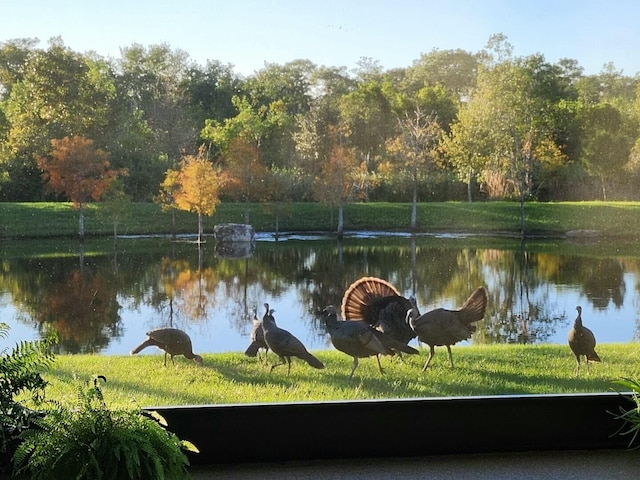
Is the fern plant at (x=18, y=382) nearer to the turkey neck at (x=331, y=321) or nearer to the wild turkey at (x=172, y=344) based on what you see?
the wild turkey at (x=172, y=344)

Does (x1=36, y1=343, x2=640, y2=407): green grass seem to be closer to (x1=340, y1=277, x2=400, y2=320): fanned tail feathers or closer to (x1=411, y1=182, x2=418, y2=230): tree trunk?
(x1=340, y1=277, x2=400, y2=320): fanned tail feathers

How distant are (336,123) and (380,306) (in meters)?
0.88

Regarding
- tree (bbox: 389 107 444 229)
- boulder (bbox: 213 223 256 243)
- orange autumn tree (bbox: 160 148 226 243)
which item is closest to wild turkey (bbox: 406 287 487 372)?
tree (bbox: 389 107 444 229)

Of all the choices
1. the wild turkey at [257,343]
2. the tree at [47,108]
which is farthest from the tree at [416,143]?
the tree at [47,108]

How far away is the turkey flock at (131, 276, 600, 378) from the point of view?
131 inches

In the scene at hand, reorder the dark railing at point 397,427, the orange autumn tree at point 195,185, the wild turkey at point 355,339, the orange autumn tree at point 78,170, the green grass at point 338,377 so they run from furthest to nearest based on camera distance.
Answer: the orange autumn tree at point 195,185, the orange autumn tree at point 78,170, the wild turkey at point 355,339, the green grass at point 338,377, the dark railing at point 397,427

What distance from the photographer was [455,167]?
147 inches

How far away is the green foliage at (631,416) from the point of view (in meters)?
2.98

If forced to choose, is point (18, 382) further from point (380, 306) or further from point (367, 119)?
point (367, 119)

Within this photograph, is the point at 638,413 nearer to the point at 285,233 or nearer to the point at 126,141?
the point at 285,233

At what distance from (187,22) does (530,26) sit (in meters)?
1.65

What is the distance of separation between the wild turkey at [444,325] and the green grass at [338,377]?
2.2 inches

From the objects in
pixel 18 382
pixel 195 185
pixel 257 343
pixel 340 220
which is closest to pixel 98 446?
pixel 18 382

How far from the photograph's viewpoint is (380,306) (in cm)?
352
